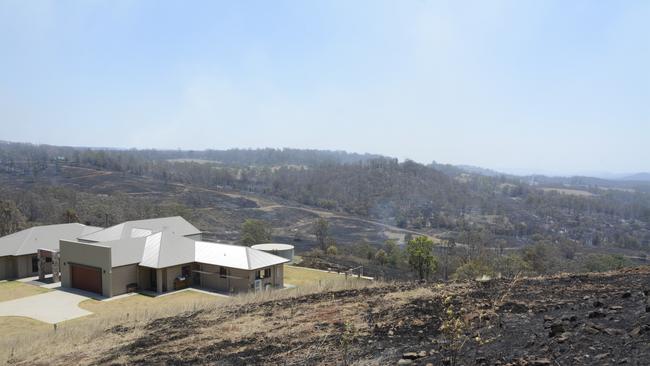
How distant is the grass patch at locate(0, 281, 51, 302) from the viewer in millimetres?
27422

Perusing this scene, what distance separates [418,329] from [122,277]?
23486mm

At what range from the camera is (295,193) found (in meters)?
144

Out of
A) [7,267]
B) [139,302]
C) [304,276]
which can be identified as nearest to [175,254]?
[139,302]

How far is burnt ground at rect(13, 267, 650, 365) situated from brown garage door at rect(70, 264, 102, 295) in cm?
1552

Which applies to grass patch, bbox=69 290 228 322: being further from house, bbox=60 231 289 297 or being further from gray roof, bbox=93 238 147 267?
gray roof, bbox=93 238 147 267

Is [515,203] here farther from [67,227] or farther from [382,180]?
[67,227]

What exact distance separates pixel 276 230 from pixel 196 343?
7812 cm

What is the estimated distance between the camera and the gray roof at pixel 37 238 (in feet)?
105

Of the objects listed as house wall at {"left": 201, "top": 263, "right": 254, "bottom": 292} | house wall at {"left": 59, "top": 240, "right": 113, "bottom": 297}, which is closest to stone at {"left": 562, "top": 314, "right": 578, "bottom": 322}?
house wall at {"left": 201, "top": 263, "right": 254, "bottom": 292}

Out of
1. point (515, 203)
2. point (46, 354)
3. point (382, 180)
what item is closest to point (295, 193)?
point (382, 180)

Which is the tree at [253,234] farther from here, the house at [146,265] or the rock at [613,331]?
the rock at [613,331]

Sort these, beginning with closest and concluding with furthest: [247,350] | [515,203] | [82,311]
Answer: [247,350] → [82,311] → [515,203]

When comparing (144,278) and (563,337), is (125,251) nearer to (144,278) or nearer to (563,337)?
(144,278)

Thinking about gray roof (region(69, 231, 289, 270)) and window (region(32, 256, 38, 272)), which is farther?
window (region(32, 256, 38, 272))
